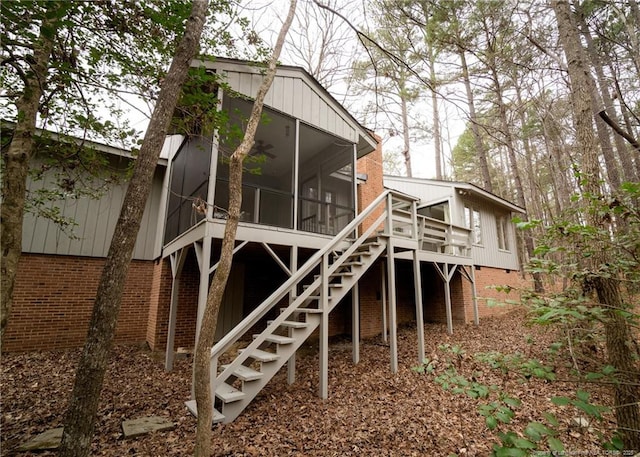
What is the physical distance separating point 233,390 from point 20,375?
434 cm

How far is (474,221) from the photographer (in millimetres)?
11469

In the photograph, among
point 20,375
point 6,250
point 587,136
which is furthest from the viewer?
point 20,375

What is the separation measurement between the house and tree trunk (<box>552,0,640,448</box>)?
9.70 feet

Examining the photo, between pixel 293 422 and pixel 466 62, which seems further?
pixel 466 62

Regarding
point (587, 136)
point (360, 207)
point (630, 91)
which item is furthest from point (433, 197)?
point (587, 136)

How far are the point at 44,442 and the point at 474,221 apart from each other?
12332 mm

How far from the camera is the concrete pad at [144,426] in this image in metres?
3.49

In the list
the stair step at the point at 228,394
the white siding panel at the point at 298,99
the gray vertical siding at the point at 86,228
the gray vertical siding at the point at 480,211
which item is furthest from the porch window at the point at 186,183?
the gray vertical siding at the point at 480,211

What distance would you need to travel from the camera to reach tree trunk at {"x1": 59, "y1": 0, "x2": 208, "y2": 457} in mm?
2562

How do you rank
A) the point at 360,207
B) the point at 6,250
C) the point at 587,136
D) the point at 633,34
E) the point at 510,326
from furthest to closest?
the point at 360,207
the point at 510,326
the point at 633,34
the point at 587,136
the point at 6,250

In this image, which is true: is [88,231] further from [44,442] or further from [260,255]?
[44,442]

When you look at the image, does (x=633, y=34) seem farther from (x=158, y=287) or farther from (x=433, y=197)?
(x=158, y=287)

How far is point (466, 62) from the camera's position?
1070 centimetres

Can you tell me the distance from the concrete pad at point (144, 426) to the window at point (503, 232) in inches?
496
